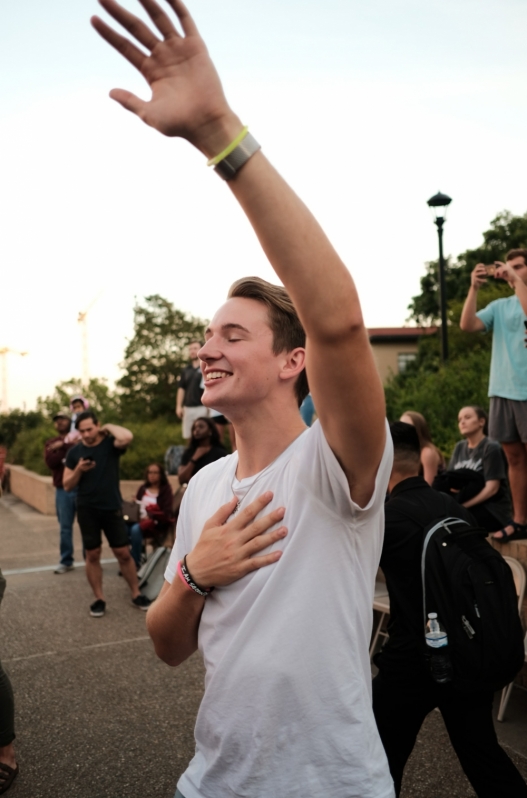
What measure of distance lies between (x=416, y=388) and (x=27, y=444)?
1612cm

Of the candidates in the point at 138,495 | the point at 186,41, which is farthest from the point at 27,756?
the point at 138,495

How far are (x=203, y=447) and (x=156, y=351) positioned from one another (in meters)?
26.7

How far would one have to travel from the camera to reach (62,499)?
33.1ft

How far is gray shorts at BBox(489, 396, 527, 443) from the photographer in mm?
5648

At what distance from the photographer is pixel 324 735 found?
161cm

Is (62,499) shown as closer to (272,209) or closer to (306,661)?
(306,661)

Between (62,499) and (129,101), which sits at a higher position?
(129,101)

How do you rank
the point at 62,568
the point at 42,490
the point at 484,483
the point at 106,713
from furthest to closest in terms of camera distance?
the point at 42,490 < the point at 62,568 < the point at 484,483 < the point at 106,713

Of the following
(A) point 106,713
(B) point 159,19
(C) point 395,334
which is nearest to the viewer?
(B) point 159,19

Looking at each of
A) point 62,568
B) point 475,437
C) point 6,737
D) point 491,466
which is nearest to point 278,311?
point 6,737

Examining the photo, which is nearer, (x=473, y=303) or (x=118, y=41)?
(x=118, y=41)

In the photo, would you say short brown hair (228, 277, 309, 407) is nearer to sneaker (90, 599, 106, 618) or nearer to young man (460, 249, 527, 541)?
young man (460, 249, 527, 541)

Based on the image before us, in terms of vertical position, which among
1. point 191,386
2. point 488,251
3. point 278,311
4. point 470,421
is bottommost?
point 470,421

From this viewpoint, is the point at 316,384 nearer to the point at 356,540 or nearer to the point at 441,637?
the point at 356,540
